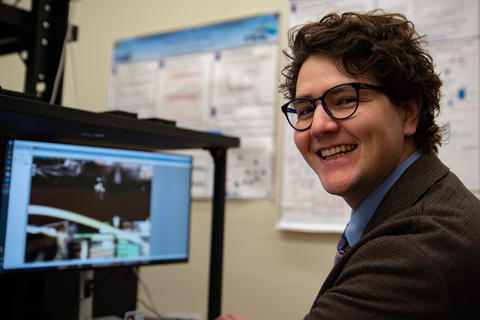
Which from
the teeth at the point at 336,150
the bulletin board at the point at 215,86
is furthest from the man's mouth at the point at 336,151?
the bulletin board at the point at 215,86

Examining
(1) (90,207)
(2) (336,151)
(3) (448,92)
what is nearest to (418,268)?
(2) (336,151)

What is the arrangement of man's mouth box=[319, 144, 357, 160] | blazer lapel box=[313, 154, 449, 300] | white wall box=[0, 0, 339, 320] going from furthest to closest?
white wall box=[0, 0, 339, 320] → man's mouth box=[319, 144, 357, 160] → blazer lapel box=[313, 154, 449, 300]

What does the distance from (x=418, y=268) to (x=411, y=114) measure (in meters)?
0.38

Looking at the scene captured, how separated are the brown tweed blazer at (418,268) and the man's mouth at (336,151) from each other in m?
0.18

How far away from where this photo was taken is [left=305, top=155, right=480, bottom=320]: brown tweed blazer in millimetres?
569

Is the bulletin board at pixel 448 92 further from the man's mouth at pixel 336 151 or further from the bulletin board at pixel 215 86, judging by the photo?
the man's mouth at pixel 336 151

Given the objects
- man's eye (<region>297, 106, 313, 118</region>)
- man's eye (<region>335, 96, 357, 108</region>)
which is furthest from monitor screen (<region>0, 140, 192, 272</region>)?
man's eye (<region>335, 96, 357, 108</region>)

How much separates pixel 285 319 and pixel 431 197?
1327mm

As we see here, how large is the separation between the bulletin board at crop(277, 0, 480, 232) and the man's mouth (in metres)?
0.92

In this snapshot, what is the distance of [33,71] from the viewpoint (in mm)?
1173

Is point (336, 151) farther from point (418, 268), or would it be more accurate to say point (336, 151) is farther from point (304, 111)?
point (418, 268)

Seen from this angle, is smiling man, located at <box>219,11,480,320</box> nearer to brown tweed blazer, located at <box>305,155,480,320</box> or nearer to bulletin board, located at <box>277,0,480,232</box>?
brown tweed blazer, located at <box>305,155,480,320</box>

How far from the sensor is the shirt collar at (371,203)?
0.82 m

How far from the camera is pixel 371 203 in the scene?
2.77ft
